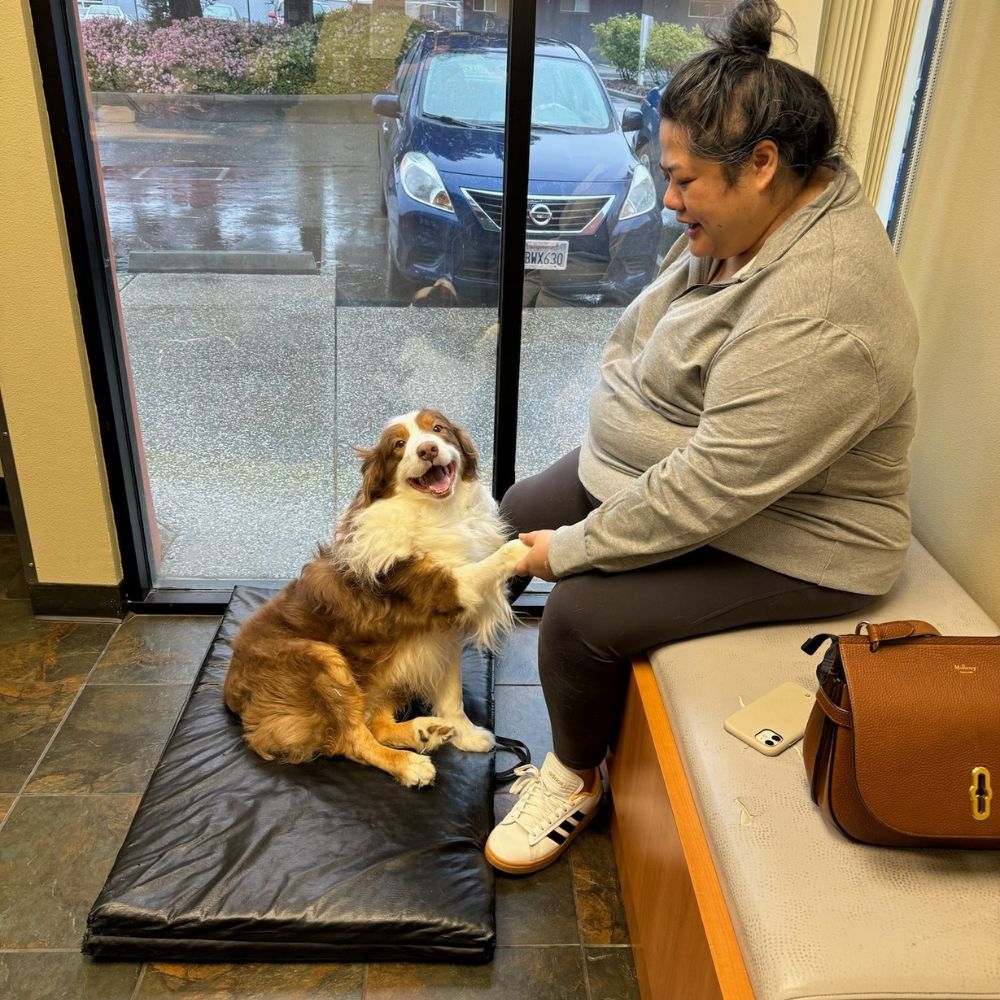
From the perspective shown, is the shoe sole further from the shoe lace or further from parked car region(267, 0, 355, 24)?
parked car region(267, 0, 355, 24)

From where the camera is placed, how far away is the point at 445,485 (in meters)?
1.77

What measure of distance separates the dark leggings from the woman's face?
507 millimetres

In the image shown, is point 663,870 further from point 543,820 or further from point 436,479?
point 436,479

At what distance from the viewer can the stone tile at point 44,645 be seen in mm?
2211

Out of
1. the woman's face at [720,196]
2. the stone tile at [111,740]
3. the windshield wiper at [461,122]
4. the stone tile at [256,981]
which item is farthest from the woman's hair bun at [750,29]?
the stone tile at [111,740]

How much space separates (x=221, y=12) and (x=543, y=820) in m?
1.79

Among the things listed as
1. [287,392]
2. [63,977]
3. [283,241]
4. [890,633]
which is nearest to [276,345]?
[287,392]

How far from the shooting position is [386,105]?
2.07m

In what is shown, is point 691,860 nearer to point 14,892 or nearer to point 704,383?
point 704,383

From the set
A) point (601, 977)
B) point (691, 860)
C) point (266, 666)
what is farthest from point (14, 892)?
point (691, 860)

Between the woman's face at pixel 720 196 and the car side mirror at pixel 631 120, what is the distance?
698 millimetres

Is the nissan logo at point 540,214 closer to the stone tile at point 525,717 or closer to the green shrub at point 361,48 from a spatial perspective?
the green shrub at point 361,48

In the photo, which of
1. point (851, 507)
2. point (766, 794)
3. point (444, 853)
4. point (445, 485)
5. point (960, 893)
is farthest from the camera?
point (445, 485)

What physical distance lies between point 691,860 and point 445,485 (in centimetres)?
85
